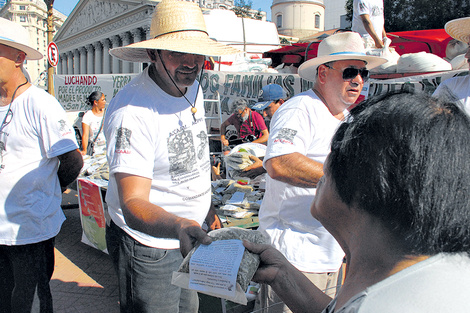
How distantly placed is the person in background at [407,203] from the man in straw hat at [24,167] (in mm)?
2051

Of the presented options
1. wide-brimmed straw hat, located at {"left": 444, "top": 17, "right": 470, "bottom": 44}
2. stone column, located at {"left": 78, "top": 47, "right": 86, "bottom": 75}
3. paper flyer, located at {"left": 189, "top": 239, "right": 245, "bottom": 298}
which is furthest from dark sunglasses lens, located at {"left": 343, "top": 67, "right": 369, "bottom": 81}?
stone column, located at {"left": 78, "top": 47, "right": 86, "bottom": 75}

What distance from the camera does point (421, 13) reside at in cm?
2139

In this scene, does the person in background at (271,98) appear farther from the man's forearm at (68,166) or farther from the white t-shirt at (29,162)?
the white t-shirt at (29,162)

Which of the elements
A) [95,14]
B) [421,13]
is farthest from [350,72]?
[95,14]

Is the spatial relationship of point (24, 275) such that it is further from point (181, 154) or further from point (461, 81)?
point (461, 81)

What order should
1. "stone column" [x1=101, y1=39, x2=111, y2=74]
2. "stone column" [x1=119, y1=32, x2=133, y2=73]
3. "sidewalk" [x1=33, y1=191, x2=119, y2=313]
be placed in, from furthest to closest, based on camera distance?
"stone column" [x1=101, y1=39, x2=111, y2=74], "stone column" [x1=119, y1=32, x2=133, y2=73], "sidewalk" [x1=33, y1=191, x2=119, y2=313]

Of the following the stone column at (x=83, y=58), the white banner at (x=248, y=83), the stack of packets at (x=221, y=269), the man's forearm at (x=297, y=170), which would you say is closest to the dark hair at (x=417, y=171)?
the stack of packets at (x=221, y=269)

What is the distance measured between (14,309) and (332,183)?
7.72 ft

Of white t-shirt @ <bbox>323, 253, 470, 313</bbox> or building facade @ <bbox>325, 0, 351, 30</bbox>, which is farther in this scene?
building facade @ <bbox>325, 0, 351, 30</bbox>

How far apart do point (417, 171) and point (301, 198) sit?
4.51 feet

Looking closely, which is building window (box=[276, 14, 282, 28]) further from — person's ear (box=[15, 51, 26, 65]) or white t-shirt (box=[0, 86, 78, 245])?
white t-shirt (box=[0, 86, 78, 245])

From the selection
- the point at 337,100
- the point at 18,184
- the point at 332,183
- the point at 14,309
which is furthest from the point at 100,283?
the point at 332,183

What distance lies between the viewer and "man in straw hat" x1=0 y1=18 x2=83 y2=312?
2.30 meters

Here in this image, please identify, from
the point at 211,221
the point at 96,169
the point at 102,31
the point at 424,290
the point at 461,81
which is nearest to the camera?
the point at 424,290
